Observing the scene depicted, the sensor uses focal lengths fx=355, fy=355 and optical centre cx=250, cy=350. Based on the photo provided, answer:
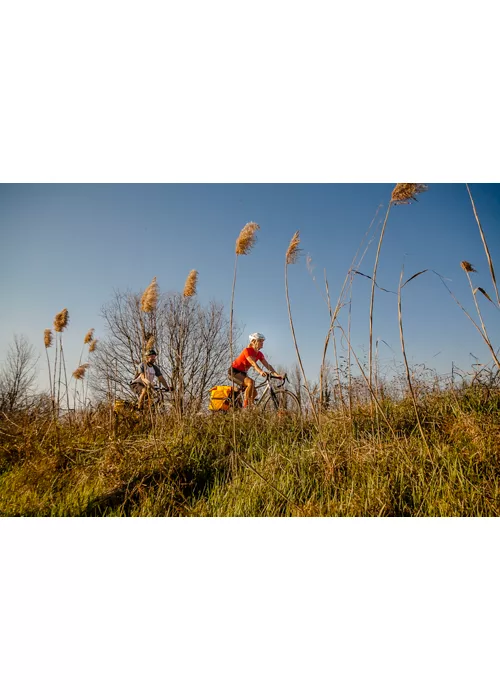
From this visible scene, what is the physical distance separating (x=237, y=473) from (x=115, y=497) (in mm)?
768

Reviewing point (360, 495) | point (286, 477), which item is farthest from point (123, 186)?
point (360, 495)

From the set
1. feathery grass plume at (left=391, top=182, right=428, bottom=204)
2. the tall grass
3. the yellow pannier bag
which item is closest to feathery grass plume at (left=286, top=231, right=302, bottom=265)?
the tall grass

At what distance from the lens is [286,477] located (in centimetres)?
219

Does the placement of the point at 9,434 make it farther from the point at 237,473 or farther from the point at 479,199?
the point at 479,199

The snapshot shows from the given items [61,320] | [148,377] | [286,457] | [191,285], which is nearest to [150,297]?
[191,285]

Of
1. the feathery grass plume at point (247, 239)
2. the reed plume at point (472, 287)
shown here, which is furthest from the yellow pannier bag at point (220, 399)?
the reed plume at point (472, 287)

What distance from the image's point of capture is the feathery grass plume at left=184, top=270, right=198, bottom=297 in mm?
2807

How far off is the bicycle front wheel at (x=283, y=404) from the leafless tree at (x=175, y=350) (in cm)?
71

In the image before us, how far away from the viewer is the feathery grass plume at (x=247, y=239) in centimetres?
240

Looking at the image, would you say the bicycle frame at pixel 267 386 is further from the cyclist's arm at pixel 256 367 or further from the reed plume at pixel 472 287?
the reed plume at pixel 472 287

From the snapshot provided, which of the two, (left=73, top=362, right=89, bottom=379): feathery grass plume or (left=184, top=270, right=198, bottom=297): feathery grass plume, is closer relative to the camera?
(left=184, top=270, right=198, bottom=297): feathery grass plume

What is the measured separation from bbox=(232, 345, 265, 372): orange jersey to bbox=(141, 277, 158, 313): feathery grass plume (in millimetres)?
1577

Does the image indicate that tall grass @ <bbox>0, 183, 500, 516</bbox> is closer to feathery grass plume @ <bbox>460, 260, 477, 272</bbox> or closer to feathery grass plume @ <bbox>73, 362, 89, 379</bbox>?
feathery grass plume @ <bbox>460, 260, 477, 272</bbox>

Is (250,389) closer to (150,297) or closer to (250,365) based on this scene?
(250,365)
